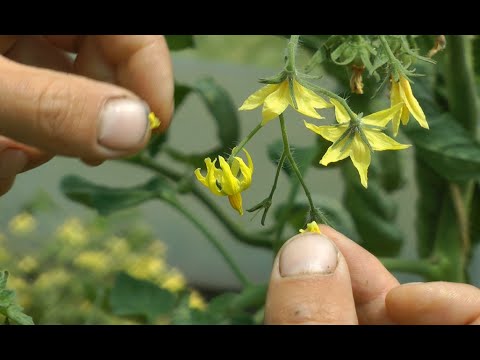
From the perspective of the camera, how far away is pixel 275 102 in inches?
14.3

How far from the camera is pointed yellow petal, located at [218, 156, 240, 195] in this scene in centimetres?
36

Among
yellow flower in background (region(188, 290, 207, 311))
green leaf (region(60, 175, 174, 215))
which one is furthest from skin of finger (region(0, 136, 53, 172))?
yellow flower in background (region(188, 290, 207, 311))

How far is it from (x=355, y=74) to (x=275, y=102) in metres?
0.08

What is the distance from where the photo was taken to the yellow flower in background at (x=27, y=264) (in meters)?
1.29

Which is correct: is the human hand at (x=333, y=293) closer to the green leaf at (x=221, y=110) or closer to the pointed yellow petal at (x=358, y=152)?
the pointed yellow petal at (x=358, y=152)

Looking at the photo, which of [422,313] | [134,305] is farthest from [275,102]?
[134,305]

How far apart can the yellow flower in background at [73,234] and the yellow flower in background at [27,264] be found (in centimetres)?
7

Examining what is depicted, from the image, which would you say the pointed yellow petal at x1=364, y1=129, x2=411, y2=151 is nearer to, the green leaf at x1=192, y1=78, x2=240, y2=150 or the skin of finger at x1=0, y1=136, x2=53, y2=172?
the skin of finger at x1=0, y1=136, x2=53, y2=172

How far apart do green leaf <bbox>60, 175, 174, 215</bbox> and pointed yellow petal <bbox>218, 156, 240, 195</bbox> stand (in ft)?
1.34

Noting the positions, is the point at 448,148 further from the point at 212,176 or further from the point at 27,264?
the point at 27,264

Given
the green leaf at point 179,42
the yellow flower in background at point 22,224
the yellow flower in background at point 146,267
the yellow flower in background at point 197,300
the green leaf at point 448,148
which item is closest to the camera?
the green leaf at point 448,148

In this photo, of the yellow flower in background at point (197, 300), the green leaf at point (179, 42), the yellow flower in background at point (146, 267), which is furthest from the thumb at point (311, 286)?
the yellow flower in background at point (146, 267)

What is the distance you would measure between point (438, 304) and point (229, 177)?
165 mm

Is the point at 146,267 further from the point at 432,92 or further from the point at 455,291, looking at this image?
the point at 455,291
